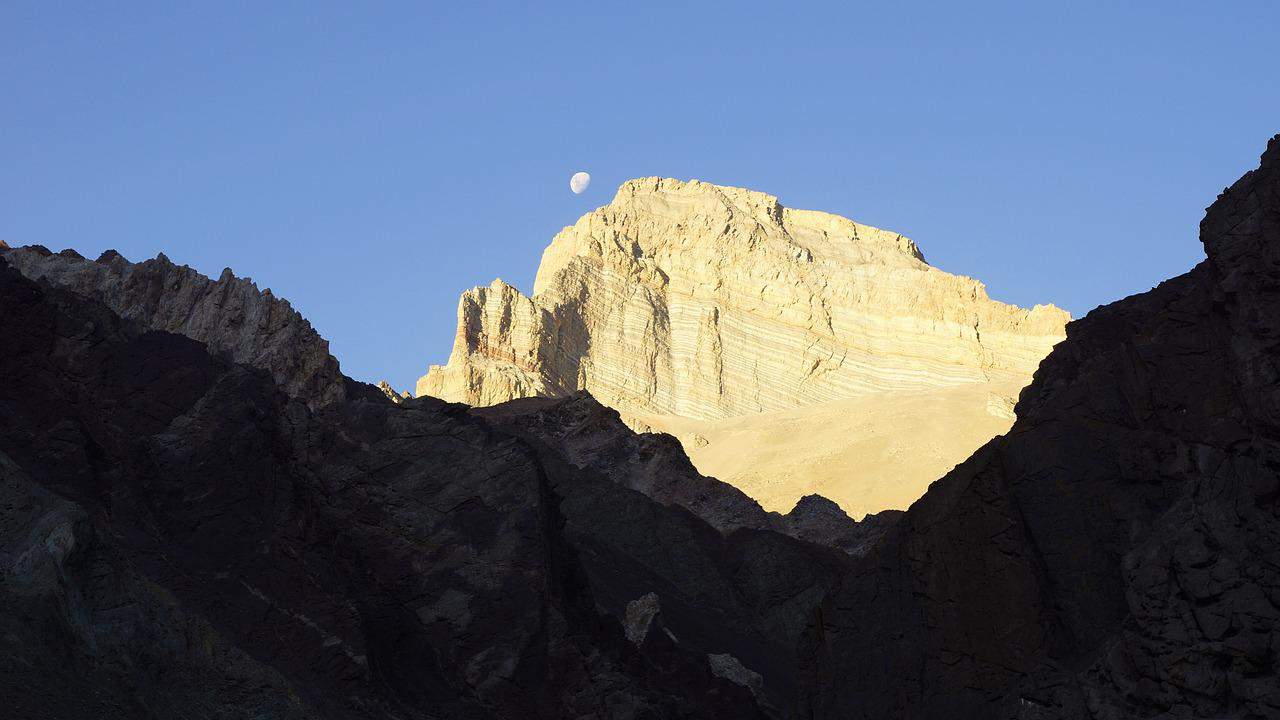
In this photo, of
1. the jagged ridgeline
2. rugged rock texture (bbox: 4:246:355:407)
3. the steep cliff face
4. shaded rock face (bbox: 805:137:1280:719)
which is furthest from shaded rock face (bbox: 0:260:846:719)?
the steep cliff face

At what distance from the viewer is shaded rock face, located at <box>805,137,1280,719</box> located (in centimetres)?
2200

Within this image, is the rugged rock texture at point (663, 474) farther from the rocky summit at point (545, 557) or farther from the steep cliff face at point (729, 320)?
the steep cliff face at point (729, 320)

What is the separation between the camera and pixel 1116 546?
26594 mm

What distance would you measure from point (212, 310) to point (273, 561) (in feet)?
75.9

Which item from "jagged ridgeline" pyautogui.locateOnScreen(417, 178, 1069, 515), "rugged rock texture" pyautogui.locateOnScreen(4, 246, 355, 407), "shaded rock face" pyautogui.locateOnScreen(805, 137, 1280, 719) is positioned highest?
"jagged ridgeline" pyautogui.locateOnScreen(417, 178, 1069, 515)

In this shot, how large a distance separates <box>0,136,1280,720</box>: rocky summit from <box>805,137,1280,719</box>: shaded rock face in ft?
0.17

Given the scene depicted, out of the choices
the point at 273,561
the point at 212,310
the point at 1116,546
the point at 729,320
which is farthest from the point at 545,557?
the point at 729,320

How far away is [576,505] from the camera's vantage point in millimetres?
57531

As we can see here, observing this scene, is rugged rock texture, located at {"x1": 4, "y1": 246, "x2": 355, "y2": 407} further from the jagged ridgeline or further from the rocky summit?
the jagged ridgeline

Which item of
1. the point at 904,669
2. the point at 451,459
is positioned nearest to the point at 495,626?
the point at 451,459

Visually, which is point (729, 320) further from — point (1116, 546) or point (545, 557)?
point (1116, 546)

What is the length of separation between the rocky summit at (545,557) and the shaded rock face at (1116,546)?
5cm

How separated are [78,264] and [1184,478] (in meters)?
42.0

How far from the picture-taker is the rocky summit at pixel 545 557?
77.1 ft
